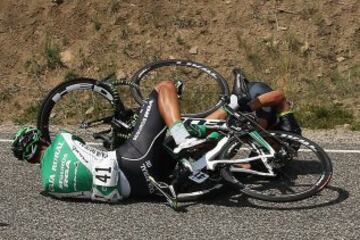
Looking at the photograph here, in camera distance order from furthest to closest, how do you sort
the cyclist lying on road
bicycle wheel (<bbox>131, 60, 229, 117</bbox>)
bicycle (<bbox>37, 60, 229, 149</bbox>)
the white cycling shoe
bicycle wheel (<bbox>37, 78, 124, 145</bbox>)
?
bicycle wheel (<bbox>131, 60, 229, 117</bbox>), bicycle wheel (<bbox>37, 78, 124, 145</bbox>), bicycle (<bbox>37, 60, 229, 149</bbox>), the cyclist lying on road, the white cycling shoe

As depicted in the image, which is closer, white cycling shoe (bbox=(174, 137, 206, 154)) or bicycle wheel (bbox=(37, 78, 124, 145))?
white cycling shoe (bbox=(174, 137, 206, 154))

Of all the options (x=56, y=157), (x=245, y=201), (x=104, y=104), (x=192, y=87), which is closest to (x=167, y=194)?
(x=245, y=201)

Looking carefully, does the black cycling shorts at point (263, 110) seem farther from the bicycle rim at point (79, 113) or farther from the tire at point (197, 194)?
the bicycle rim at point (79, 113)

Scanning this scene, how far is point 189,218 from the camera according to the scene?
6062 millimetres

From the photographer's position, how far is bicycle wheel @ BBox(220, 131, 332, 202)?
6320mm

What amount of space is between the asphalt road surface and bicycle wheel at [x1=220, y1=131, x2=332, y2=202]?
4.8 inches

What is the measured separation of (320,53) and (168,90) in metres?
6.41

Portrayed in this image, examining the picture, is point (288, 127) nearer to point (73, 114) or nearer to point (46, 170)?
point (46, 170)

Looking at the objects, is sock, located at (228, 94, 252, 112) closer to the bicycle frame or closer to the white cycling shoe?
the bicycle frame

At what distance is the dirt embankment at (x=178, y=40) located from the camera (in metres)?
11.9

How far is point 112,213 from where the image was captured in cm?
621

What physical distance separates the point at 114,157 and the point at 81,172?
34 centimetres

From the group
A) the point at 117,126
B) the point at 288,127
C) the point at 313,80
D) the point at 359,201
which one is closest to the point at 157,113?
the point at 117,126

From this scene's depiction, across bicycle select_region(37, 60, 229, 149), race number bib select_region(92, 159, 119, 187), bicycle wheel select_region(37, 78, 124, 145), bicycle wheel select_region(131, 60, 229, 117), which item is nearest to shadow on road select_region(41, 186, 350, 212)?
race number bib select_region(92, 159, 119, 187)
